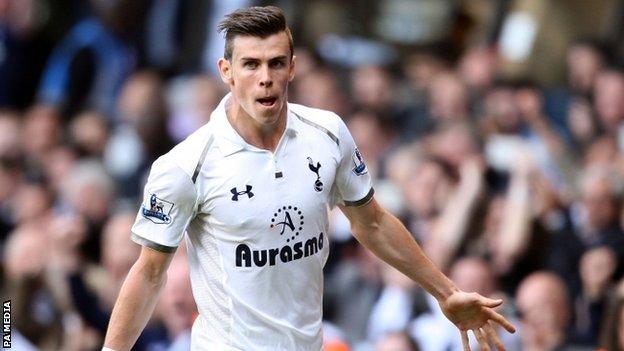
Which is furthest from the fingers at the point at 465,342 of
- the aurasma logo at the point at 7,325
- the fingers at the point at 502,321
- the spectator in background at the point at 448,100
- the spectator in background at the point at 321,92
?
the spectator in background at the point at 321,92

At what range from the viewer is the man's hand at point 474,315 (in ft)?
21.1

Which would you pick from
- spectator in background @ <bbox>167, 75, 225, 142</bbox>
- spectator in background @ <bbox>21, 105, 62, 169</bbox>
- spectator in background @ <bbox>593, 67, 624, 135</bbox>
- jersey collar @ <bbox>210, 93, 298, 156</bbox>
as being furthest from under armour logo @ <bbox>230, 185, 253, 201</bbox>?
spectator in background @ <bbox>21, 105, 62, 169</bbox>

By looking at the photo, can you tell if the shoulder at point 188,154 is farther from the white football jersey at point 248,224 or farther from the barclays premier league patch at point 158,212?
the barclays premier league patch at point 158,212

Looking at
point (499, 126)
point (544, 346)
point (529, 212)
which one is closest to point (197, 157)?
point (544, 346)

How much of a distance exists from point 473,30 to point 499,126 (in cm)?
268

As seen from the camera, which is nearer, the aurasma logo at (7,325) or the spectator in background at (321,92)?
the aurasma logo at (7,325)

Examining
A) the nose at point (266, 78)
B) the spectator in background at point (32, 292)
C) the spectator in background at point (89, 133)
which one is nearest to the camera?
the nose at point (266, 78)

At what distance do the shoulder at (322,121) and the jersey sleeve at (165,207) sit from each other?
0.59 metres

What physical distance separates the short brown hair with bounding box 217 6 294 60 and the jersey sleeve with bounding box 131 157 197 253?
526 millimetres

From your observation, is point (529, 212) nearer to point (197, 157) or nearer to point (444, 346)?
point (444, 346)

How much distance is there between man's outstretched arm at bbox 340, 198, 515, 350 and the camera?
650cm

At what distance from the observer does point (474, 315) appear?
6488 mm

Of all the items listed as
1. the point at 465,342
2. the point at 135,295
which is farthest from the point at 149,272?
the point at 465,342

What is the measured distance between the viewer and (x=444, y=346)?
9094 millimetres
